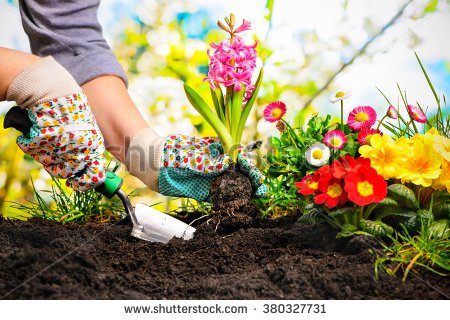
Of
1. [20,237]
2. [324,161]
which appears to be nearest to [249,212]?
[324,161]

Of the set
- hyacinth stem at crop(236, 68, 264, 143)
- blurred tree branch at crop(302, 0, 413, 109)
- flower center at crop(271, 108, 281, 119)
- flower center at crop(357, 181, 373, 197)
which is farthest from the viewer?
blurred tree branch at crop(302, 0, 413, 109)

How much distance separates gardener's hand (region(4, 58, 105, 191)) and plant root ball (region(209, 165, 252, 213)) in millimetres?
386

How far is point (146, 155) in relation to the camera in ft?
6.73

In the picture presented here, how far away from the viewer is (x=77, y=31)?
2166mm

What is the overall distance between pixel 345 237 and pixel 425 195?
0.83 ft

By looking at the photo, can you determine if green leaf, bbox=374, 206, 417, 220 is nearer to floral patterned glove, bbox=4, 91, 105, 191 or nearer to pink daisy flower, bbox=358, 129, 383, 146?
pink daisy flower, bbox=358, 129, 383, 146

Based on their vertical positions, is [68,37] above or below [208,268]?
above

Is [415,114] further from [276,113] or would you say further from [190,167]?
[190,167]

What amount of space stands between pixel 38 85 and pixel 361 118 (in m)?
0.94

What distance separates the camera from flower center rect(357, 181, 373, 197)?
1446 millimetres

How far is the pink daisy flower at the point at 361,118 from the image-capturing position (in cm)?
170

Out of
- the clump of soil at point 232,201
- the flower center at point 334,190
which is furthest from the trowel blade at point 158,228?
the flower center at point 334,190
